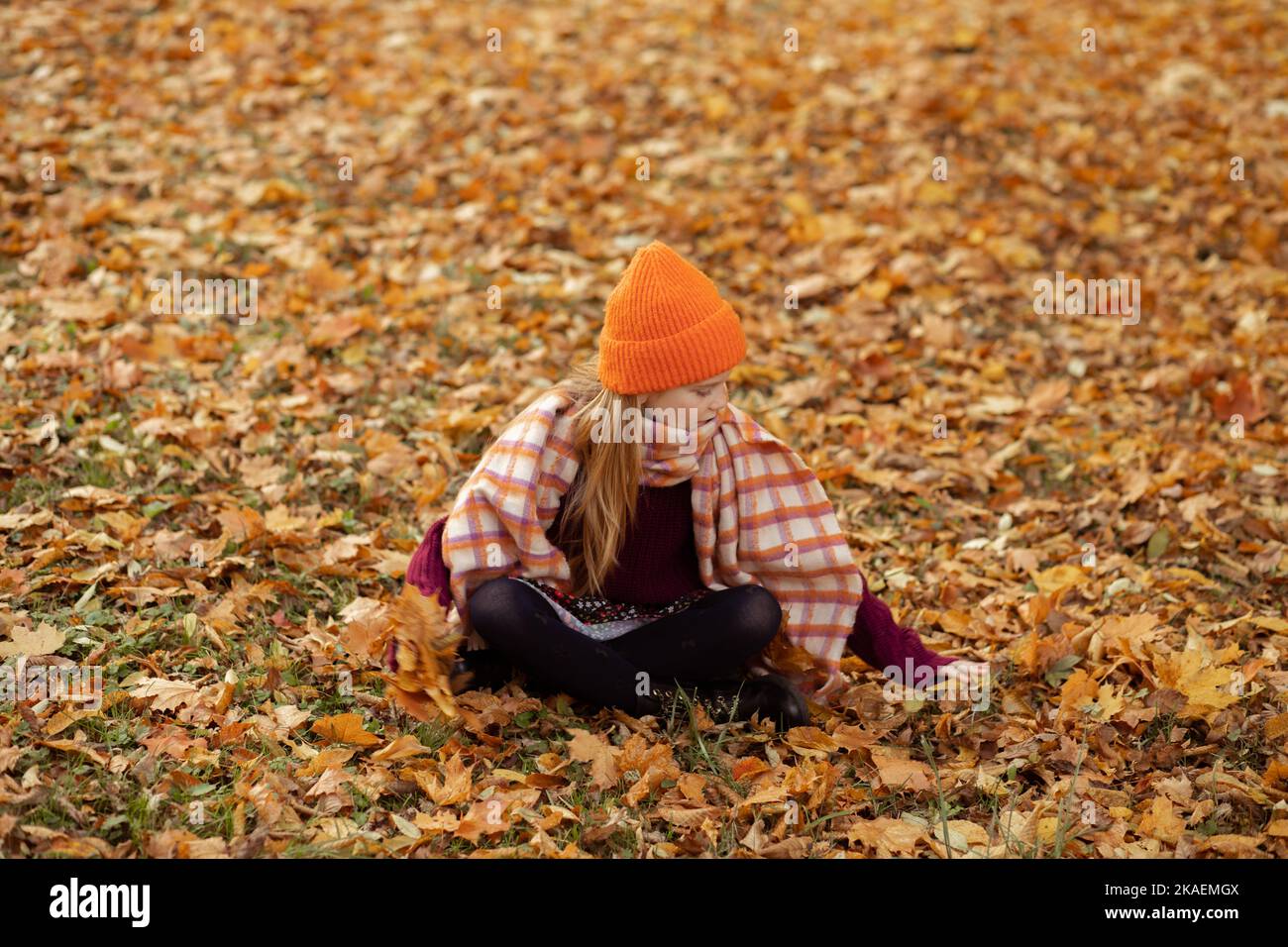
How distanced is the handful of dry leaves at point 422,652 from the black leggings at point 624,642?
95mm

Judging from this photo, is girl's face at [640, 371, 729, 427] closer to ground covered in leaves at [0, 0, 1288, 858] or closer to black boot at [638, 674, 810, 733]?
black boot at [638, 674, 810, 733]

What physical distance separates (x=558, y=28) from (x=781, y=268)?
10.0 feet

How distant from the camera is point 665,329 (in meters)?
2.67

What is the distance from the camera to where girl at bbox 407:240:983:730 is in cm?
273

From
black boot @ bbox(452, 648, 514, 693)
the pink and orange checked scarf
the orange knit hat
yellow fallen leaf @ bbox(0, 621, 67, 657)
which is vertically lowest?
black boot @ bbox(452, 648, 514, 693)

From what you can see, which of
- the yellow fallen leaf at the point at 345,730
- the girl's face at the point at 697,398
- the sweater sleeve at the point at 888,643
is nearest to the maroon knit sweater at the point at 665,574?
the sweater sleeve at the point at 888,643

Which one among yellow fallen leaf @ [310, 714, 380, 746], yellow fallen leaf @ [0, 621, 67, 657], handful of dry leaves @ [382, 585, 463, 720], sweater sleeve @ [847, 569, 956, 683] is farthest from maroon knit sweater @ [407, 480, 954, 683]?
yellow fallen leaf @ [0, 621, 67, 657]

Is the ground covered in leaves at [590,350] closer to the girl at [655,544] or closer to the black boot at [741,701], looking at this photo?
the black boot at [741,701]

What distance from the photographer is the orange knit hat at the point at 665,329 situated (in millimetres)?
2672

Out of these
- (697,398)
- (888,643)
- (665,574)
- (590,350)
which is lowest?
(888,643)

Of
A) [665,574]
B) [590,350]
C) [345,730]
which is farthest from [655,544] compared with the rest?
[590,350]

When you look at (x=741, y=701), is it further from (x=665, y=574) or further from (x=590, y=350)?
(x=590, y=350)

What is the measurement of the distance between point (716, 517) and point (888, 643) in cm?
55
